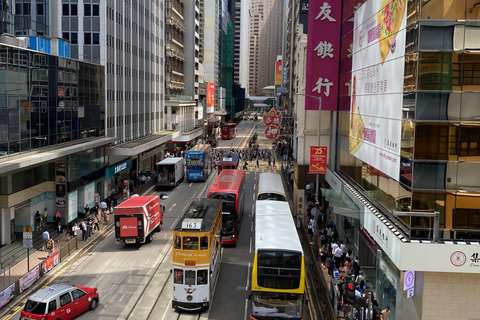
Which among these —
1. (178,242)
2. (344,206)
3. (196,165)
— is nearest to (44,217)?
(178,242)

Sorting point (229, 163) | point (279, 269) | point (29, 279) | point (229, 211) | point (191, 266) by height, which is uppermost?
point (229, 163)

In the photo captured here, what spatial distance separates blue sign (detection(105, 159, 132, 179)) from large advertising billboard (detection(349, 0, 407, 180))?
22499 millimetres

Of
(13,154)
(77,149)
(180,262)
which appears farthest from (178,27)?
(180,262)

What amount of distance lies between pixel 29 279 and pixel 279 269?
39.8 feet

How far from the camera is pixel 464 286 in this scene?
17000 millimetres

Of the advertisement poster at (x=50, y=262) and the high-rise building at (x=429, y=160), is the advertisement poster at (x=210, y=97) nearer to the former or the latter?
the advertisement poster at (x=50, y=262)

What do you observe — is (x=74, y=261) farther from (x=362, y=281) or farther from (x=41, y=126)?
(x=362, y=281)

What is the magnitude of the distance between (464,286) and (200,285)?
31.8ft

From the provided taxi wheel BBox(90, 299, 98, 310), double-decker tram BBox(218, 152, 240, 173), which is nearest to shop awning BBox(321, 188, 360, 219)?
taxi wheel BBox(90, 299, 98, 310)

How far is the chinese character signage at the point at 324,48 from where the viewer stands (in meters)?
33.9

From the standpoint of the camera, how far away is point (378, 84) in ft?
74.4

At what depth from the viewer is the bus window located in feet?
68.9

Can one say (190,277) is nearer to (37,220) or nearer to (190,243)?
(190,243)

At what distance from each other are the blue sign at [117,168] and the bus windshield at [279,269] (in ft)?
90.8
